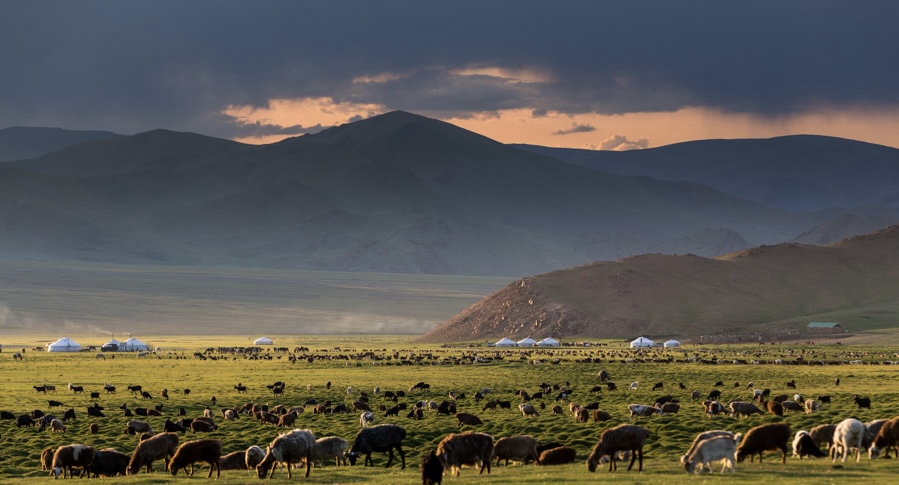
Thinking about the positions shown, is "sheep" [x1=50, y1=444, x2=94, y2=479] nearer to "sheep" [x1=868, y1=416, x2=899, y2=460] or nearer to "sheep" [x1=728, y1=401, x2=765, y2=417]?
"sheep" [x1=868, y1=416, x2=899, y2=460]

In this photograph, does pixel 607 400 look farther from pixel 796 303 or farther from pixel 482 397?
pixel 796 303

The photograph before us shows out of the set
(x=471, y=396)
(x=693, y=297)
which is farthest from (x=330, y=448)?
(x=693, y=297)

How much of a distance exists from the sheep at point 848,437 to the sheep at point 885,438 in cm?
50

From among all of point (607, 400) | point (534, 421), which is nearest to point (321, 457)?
point (534, 421)

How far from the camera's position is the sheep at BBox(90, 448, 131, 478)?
29375mm

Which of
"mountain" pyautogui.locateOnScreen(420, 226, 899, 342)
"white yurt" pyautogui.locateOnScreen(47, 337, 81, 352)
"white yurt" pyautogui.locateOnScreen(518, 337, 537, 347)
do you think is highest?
"mountain" pyautogui.locateOnScreen(420, 226, 899, 342)

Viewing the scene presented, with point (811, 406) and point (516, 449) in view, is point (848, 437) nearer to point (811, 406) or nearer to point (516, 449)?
point (516, 449)

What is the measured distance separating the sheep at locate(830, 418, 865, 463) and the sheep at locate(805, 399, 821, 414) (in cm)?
1257

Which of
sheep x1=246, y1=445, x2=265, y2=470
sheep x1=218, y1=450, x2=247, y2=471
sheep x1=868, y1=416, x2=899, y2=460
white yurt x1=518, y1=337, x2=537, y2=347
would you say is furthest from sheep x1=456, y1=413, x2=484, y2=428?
white yurt x1=518, y1=337, x2=537, y2=347

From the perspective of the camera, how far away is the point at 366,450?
30016 millimetres

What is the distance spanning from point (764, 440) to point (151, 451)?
54.1ft

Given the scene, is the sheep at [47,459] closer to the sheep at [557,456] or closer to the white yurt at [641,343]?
the sheep at [557,456]

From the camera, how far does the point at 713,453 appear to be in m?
25.3

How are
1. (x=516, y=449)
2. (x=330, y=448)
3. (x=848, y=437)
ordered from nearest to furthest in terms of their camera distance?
(x=848, y=437)
(x=516, y=449)
(x=330, y=448)
